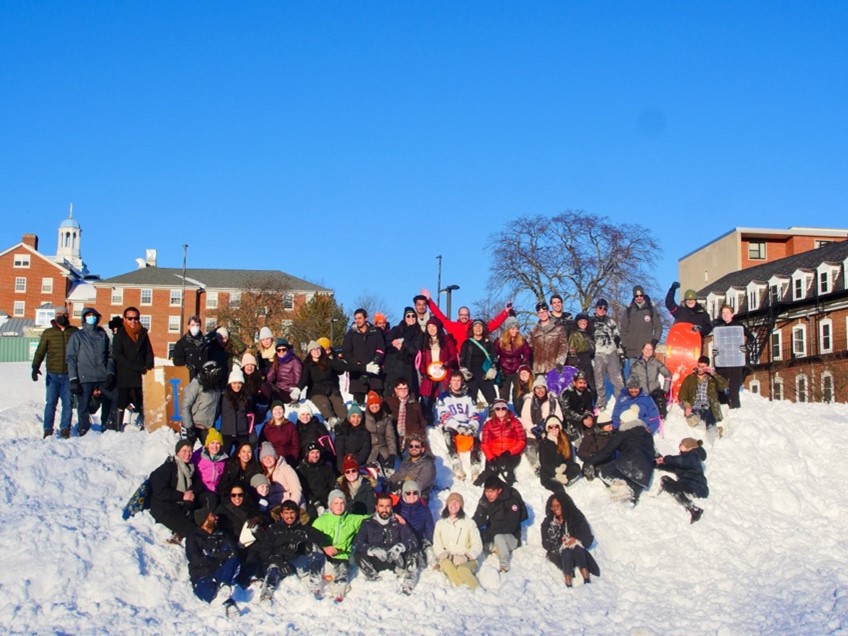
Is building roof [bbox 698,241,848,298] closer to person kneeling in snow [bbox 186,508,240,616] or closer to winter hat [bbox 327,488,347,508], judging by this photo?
winter hat [bbox 327,488,347,508]

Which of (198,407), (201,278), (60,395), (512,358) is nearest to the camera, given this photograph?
(198,407)

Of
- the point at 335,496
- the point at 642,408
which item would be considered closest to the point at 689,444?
the point at 642,408

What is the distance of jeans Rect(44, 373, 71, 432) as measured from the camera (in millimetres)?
13773

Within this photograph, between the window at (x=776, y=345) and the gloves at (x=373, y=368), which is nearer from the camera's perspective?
the gloves at (x=373, y=368)

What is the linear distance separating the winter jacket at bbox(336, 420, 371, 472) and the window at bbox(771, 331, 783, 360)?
43.0 m

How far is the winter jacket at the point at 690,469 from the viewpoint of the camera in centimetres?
1325

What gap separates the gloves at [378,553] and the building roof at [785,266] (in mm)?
44228

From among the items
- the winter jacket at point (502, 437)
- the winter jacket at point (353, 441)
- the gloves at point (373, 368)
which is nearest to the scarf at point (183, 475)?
the winter jacket at point (353, 441)

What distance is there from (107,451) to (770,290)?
47.4 meters

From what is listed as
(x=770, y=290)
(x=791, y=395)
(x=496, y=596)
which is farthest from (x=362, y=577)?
(x=770, y=290)

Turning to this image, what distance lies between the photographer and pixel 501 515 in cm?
1173

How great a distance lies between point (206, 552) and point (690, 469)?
23.3 feet

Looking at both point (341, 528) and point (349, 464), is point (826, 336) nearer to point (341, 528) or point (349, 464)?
point (349, 464)

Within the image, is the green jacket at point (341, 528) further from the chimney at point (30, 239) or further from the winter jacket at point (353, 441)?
the chimney at point (30, 239)
